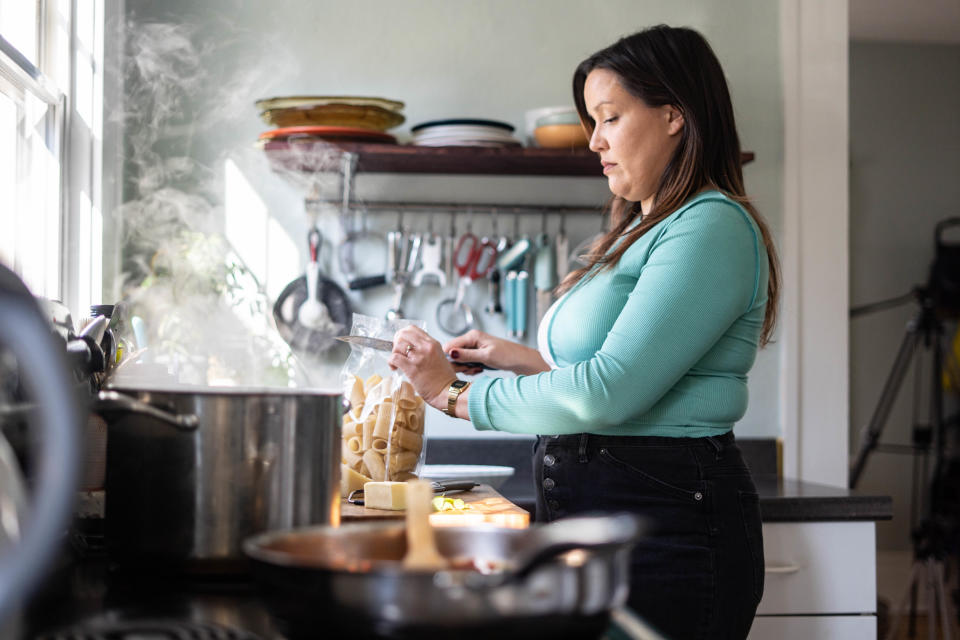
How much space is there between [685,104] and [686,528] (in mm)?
583

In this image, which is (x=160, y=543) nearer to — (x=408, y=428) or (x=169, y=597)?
(x=169, y=597)

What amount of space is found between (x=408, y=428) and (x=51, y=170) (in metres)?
1.16

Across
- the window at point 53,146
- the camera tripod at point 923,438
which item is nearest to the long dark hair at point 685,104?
the window at point 53,146

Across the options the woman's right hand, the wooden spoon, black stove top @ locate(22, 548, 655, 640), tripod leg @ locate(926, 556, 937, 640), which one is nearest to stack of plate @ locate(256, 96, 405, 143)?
the woman's right hand

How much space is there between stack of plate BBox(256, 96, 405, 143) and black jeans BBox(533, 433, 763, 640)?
1253 millimetres

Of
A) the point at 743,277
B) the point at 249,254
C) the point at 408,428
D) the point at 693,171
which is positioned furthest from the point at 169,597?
the point at 249,254

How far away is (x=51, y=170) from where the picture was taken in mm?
2137

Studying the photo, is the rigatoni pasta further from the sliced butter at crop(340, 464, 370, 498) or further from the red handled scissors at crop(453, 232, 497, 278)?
the red handled scissors at crop(453, 232, 497, 278)

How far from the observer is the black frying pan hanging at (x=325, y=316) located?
96.8 inches

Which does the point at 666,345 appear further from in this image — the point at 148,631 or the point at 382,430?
the point at 148,631

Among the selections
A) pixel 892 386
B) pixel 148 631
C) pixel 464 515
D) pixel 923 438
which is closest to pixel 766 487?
pixel 464 515

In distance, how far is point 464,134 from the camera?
2.37m

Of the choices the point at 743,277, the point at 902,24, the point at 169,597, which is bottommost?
the point at 169,597

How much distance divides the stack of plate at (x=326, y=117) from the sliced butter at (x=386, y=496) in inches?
50.9
